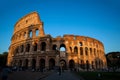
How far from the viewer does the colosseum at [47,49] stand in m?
30.1

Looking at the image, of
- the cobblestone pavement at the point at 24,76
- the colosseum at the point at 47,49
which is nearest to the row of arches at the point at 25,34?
the colosseum at the point at 47,49

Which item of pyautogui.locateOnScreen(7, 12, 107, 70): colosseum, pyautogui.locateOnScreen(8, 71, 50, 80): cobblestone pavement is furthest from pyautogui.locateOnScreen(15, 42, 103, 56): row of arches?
pyautogui.locateOnScreen(8, 71, 50, 80): cobblestone pavement

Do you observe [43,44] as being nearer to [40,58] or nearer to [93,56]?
[40,58]

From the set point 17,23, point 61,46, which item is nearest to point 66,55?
point 61,46

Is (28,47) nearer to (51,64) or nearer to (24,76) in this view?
(51,64)

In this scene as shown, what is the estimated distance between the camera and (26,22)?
36875 millimetres

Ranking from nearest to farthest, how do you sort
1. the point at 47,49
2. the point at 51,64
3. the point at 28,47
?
the point at 47,49
the point at 51,64
the point at 28,47

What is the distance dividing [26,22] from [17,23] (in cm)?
525

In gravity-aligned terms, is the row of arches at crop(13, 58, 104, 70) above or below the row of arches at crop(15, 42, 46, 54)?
below

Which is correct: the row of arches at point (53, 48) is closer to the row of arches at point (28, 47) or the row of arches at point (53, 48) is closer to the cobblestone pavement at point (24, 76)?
the row of arches at point (28, 47)

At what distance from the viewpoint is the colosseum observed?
1185 inches

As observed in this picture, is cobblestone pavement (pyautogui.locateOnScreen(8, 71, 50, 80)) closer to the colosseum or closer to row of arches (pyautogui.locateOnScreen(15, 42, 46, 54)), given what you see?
the colosseum

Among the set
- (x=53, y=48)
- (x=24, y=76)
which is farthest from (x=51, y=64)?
(x=24, y=76)

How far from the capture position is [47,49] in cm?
2998
